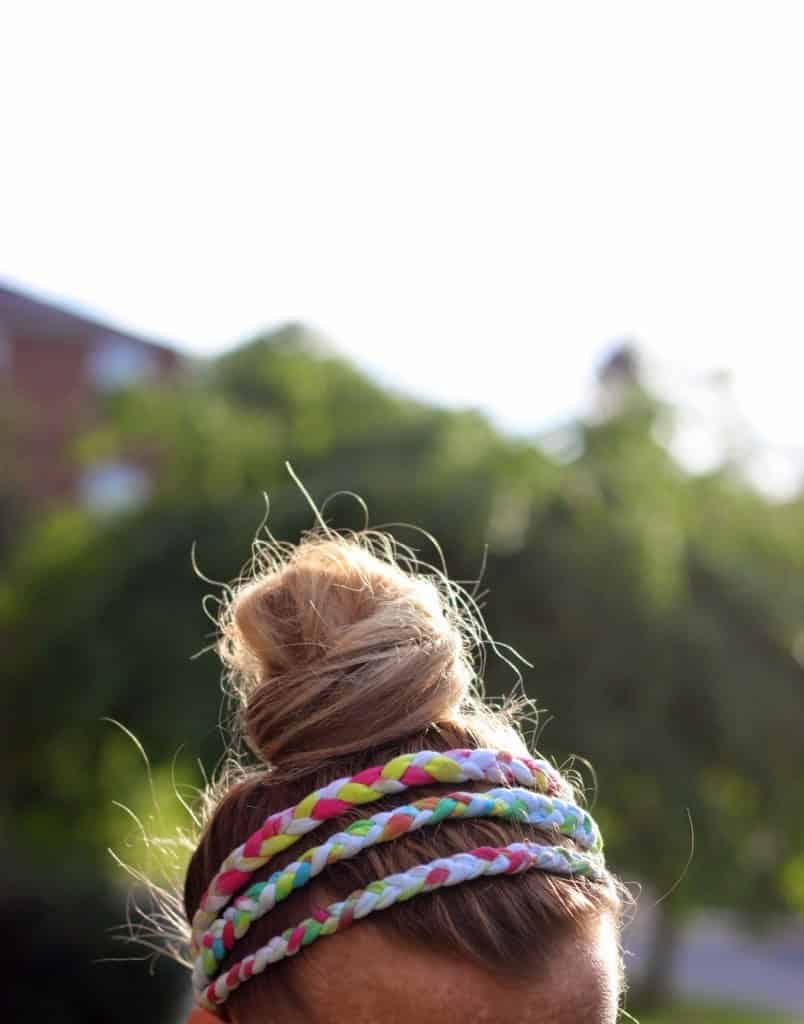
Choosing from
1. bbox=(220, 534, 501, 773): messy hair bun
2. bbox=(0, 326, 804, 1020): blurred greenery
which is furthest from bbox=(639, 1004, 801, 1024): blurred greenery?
bbox=(220, 534, 501, 773): messy hair bun

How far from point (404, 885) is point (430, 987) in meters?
0.08

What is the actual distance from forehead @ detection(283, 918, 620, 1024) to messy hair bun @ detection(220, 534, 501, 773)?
0.58ft

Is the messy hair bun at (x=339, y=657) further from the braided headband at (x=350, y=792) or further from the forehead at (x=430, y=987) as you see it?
the forehead at (x=430, y=987)

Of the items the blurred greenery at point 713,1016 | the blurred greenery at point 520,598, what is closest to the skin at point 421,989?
the blurred greenery at point 520,598

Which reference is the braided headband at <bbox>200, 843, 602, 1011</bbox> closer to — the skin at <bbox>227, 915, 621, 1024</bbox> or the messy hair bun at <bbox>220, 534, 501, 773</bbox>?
the skin at <bbox>227, 915, 621, 1024</bbox>

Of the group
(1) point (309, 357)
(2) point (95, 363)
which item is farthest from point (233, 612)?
(2) point (95, 363)

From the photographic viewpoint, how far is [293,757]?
4.01 feet

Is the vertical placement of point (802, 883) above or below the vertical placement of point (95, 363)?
above

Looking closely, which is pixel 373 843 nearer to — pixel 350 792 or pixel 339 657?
pixel 350 792

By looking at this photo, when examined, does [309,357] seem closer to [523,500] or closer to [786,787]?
[523,500]

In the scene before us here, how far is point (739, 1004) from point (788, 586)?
8.86m

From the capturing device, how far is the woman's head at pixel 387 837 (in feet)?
3.58

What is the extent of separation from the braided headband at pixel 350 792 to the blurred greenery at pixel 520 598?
16.0 feet

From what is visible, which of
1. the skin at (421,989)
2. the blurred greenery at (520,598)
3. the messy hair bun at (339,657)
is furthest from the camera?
the blurred greenery at (520,598)
